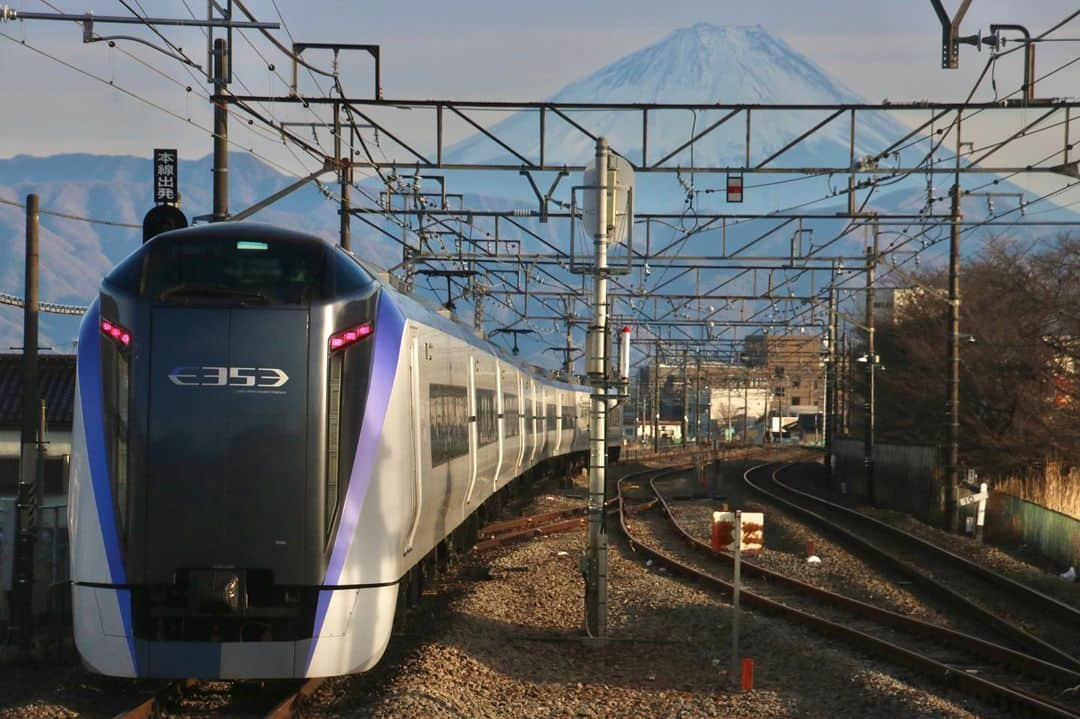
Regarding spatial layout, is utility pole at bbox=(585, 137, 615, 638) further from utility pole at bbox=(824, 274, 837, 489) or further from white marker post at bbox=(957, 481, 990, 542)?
utility pole at bbox=(824, 274, 837, 489)

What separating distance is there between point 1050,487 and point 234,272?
2572 centimetres

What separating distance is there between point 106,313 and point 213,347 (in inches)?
33.1

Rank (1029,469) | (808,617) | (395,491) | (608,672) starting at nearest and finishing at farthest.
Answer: (395,491)
(608,672)
(808,617)
(1029,469)

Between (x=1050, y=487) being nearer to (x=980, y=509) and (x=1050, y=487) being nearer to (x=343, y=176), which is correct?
(x=980, y=509)

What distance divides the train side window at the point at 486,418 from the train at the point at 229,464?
8.69m

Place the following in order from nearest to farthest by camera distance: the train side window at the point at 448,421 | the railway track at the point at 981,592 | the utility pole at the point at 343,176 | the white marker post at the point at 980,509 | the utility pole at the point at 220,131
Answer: the train side window at the point at 448,421 < the railway track at the point at 981,592 < the utility pole at the point at 220,131 < the utility pole at the point at 343,176 < the white marker post at the point at 980,509

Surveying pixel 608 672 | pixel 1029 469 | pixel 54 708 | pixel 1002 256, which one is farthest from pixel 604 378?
pixel 1002 256

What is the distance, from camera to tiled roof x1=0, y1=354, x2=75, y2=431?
97.7ft

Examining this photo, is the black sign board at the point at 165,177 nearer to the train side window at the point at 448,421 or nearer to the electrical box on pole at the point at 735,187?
the train side window at the point at 448,421

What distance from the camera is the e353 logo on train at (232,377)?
10.2m

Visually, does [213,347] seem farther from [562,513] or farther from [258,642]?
[562,513]

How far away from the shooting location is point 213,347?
10211mm

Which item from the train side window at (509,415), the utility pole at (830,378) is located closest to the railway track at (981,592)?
the train side window at (509,415)

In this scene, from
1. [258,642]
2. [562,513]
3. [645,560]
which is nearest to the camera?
[258,642]
